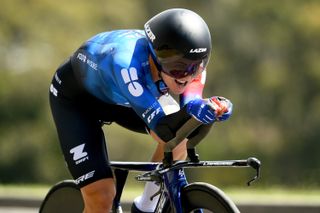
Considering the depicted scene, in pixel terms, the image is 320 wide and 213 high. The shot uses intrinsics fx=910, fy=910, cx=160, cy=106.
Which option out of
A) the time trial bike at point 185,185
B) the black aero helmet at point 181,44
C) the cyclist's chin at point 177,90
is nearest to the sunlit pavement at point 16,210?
the time trial bike at point 185,185

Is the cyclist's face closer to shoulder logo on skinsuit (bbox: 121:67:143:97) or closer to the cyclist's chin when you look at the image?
the cyclist's chin

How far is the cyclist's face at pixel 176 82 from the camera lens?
5.55 meters

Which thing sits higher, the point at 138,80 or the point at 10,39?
the point at 138,80

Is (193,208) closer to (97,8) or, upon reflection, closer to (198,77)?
(198,77)

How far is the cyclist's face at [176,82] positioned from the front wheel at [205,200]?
0.61m

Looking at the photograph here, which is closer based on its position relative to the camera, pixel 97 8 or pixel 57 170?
pixel 57 170

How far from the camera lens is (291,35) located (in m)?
40.7

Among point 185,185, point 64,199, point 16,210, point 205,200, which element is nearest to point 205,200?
point 205,200

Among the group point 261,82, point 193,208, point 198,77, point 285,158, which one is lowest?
point 285,158

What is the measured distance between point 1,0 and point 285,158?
43.9ft

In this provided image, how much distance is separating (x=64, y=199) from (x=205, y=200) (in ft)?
5.26

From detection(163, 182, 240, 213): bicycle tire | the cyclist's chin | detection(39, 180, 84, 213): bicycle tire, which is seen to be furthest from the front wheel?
detection(39, 180, 84, 213): bicycle tire

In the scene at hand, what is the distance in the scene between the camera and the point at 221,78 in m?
40.8

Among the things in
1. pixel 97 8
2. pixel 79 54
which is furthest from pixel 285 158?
pixel 79 54
